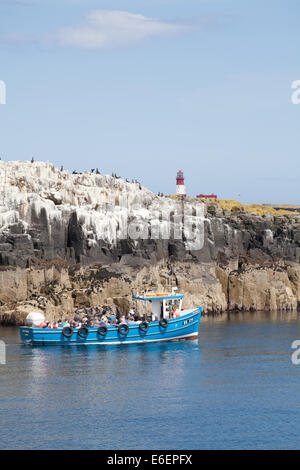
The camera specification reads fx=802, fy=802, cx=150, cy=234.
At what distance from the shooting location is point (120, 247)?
105 metres

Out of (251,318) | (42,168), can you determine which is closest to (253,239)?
(251,318)

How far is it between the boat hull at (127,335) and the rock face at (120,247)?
17.5 m

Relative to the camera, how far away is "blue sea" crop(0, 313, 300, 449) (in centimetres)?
4131

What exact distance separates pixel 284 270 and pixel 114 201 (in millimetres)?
27658

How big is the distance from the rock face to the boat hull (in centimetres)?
1753

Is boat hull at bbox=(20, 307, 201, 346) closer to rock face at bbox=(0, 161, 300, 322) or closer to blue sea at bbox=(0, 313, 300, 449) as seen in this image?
blue sea at bbox=(0, 313, 300, 449)

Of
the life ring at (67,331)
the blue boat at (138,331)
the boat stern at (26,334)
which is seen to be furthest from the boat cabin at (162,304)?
the boat stern at (26,334)

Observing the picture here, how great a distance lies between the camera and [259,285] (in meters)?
116

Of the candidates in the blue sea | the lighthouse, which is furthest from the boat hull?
the lighthouse

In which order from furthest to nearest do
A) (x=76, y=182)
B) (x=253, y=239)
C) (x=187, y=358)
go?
(x=253, y=239) < (x=76, y=182) < (x=187, y=358)

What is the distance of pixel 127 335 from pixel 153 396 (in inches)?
985

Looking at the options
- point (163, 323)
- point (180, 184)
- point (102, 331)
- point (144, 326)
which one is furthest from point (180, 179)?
point (102, 331)

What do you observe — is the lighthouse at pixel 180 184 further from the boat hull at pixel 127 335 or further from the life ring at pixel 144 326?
the life ring at pixel 144 326

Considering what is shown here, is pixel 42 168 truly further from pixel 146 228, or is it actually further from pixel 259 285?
pixel 259 285
